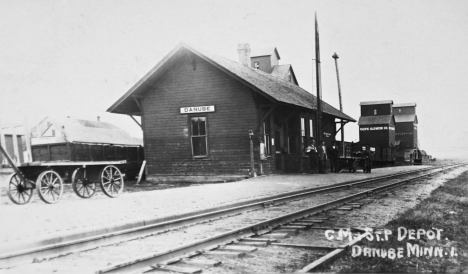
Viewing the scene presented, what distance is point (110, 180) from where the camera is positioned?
1139 centimetres

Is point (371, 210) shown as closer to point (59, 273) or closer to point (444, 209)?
point (444, 209)

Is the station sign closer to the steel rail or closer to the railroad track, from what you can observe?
the railroad track

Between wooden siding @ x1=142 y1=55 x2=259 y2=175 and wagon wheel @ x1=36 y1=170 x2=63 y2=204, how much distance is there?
8385mm

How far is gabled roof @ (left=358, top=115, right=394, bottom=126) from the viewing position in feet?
137

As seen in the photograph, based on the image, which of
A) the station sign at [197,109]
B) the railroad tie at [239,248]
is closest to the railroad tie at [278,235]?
the railroad tie at [239,248]

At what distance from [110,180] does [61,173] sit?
4.61ft

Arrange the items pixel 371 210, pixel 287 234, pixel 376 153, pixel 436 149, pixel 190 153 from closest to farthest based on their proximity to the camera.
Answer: pixel 287 234 → pixel 371 210 → pixel 190 153 → pixel 376 153 → pixel 436 149

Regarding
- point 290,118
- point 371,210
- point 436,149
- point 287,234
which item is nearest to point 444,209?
point 371,210

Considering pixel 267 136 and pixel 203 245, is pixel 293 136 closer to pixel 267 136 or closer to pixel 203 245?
pixel 267 136

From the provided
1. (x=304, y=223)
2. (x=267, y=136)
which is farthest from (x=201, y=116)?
(x=304, y=223)

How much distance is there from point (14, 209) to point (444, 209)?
8736 mm

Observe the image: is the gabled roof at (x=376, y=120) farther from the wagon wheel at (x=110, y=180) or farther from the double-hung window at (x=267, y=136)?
the wagon wheel at (x=110, y=180)

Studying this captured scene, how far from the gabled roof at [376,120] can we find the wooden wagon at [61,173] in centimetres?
3317

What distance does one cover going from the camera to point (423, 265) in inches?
172
